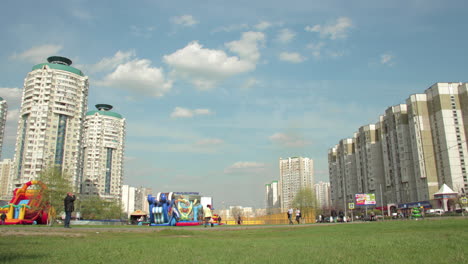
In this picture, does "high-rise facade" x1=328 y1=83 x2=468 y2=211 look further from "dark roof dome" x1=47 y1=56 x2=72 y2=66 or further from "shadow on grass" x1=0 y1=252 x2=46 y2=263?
"dark roof dome" x1=47 y1=56 x2=72 y2=66

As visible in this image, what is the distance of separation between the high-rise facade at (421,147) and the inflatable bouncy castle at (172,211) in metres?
70.4

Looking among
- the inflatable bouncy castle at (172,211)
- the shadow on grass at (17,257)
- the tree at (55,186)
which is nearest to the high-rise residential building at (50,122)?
the tree at (55,186)

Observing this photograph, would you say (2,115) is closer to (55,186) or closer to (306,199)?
(55,186)

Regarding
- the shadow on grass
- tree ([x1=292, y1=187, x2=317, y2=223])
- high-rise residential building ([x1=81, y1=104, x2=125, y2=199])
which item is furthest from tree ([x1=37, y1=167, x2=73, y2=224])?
high-rise residential building ([x1=81, y1=104, x2=125, y2=199])

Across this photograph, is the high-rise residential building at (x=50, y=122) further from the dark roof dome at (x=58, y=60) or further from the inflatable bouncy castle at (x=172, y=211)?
the inflatable bouncy castle at (x=172, y=211)

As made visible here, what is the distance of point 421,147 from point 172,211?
270ft

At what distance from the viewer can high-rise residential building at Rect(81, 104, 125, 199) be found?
161 m

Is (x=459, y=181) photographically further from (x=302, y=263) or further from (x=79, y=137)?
(x=79, y=137)

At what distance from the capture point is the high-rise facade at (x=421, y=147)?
97.4 m

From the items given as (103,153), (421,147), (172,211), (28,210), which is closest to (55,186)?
(28,210)

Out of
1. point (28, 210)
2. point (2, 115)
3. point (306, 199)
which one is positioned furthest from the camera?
point (2, 115)

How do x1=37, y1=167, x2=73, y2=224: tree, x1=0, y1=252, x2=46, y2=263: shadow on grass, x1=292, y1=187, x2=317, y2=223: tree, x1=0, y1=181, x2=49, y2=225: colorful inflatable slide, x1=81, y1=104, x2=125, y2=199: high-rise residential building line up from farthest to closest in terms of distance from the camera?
x1=81, y1=104, x2=125, y2=199: high-rise residential building, x1=292, y1=187, x2=317, y2=223: tree, x1=37, y1=167, x2=73, y2=224: tree, x1=0, y1=181, x2=49, y2=225: colorful inflatable slide, x1=0, y1=252, x2=46, y2=263: shadow on grass

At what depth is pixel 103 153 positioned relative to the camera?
16488 cm

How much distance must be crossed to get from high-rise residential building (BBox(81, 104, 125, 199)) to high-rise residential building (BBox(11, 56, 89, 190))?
33.9 metres
